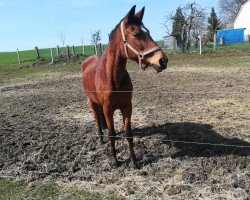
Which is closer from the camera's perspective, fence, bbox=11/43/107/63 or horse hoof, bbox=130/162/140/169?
horse hoof, bbox=130/162/140/169

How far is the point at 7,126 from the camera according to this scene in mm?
7812

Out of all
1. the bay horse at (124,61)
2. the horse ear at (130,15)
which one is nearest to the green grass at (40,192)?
the bay horse at (124,61)

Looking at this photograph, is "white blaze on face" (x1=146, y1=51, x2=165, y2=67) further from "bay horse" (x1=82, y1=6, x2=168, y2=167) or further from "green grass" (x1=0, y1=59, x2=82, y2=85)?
"green grass" (x1=0, y1=59, x2=82, y2=85)

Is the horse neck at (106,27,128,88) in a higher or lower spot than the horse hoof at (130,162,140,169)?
higher

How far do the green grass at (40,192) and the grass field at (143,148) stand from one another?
1 centimetres

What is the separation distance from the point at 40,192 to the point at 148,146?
2.01 metres

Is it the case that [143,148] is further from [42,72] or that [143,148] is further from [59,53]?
[59,53]

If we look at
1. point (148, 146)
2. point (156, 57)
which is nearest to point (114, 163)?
point (148, 146)

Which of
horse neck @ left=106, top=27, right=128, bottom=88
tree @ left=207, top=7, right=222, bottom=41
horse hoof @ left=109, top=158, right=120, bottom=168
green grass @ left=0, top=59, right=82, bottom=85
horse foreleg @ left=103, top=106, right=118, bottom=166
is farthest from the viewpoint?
tree @ left=207, top=7, right=222, bottom=41

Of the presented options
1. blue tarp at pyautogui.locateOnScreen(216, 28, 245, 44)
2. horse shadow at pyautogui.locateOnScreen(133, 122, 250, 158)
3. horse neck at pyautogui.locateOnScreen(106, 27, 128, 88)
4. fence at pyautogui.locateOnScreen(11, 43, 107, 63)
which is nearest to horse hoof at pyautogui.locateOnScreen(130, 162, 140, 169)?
horse shadow at pyautogui.locateOnScreen(133, 122, 250, 158)

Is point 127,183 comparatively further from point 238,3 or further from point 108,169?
point 238,3

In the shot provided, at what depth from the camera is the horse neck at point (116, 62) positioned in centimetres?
482

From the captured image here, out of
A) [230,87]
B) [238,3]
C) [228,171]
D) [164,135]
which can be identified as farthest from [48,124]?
[238,3]

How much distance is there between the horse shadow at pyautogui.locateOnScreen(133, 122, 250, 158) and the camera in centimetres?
540
